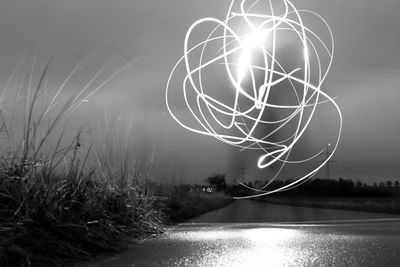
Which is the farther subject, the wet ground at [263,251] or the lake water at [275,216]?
the lake water at [275,216]

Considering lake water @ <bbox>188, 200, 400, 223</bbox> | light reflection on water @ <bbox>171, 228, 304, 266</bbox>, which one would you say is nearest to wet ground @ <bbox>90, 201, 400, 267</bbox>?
light reflection on water @ <bbox>171, 228, 304, 266</bbox>

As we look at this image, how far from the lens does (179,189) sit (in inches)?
692

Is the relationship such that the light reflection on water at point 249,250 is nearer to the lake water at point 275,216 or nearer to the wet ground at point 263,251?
the wet ground at point 263,251

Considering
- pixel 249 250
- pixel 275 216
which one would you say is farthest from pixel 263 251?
pixel 275 216

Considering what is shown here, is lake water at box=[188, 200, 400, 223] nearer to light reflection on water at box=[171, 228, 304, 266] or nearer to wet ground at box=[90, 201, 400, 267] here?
light reflection on water at box=[171, 228, 304, 266]

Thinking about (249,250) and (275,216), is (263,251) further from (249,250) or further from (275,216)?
(275,216)

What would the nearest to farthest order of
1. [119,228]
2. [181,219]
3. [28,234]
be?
[28,234], [119,228], [181,219]

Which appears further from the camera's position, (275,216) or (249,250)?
(275,216)

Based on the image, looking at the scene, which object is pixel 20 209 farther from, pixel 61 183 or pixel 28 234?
pixel 61 183

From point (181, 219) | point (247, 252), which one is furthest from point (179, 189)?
point (247, 252)

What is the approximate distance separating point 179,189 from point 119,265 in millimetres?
12534

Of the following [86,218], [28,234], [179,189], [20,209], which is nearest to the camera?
[28,234]

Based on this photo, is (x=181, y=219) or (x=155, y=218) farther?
(x=181, y=219)

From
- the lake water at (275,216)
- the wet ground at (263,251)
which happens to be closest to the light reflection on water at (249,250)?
the wet ground at (263,251)
